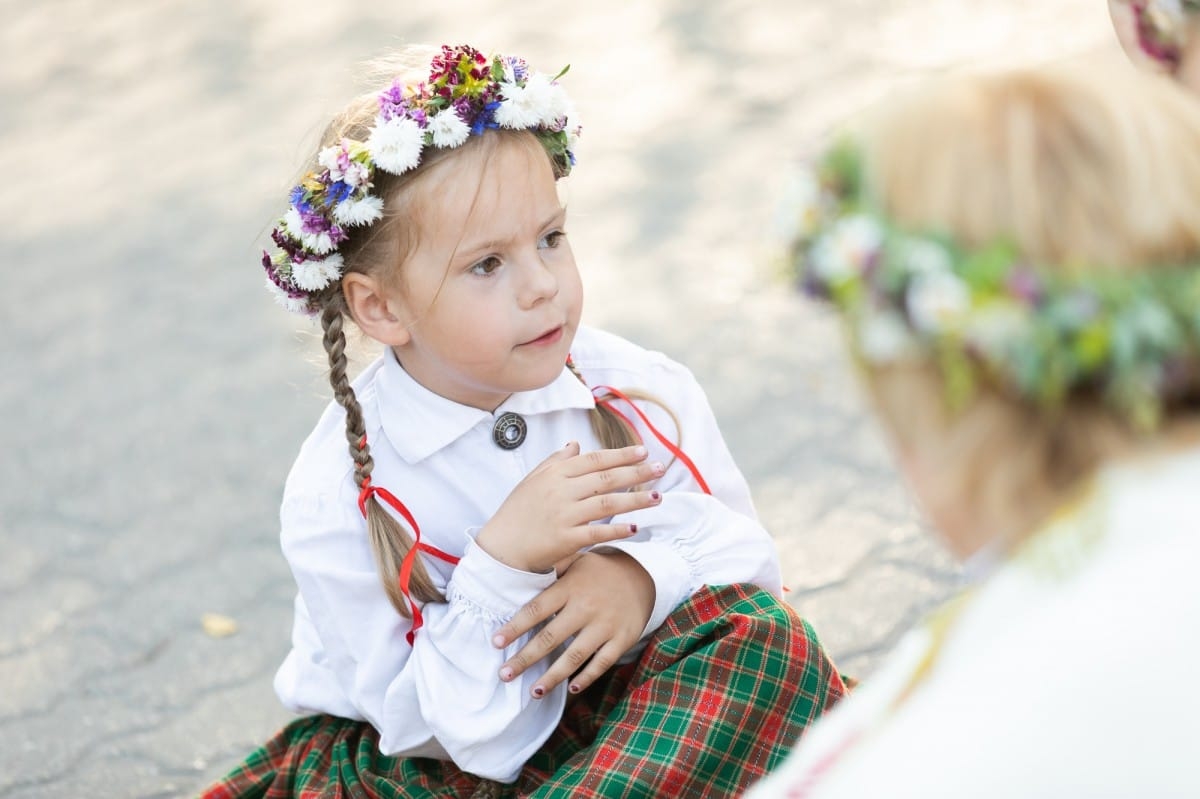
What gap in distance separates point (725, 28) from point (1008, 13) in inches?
45.5

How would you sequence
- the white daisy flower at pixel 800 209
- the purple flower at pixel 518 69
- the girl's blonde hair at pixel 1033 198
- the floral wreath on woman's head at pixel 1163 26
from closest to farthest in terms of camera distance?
the girl's blonde hair at pixel 1033 198 < the white daisy flower at pixel 800 209 < the floral wreath on woman's head at pixel 1163 26 < the purple flower at pixel 518 69

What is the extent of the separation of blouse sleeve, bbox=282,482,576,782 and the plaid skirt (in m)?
0.06

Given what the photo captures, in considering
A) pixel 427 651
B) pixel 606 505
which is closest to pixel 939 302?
pixel 606 505

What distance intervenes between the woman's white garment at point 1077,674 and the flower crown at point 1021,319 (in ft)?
0.29

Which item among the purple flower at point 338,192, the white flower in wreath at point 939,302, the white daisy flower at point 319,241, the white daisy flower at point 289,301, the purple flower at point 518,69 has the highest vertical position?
the purple flower at point 518,69

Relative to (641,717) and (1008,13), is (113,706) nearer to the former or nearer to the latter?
(641,717)

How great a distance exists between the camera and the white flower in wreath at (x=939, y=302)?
115 cm

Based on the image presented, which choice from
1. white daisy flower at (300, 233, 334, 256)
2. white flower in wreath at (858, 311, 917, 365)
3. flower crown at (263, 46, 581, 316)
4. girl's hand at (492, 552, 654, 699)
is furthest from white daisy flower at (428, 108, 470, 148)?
white flower in wreath at (858, 311, 917, 365)

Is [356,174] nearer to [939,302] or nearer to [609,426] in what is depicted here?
[609,426]

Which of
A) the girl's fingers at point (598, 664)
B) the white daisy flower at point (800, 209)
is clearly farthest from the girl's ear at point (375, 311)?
the white daisy flower at point (800, 209)

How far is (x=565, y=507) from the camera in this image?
6.65ft

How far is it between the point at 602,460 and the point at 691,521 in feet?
0.77

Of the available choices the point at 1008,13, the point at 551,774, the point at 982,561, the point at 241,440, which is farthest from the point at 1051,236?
the point at 1008,13

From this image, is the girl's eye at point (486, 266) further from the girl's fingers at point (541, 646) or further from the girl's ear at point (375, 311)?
the girl's fingers at point (541, 646)
